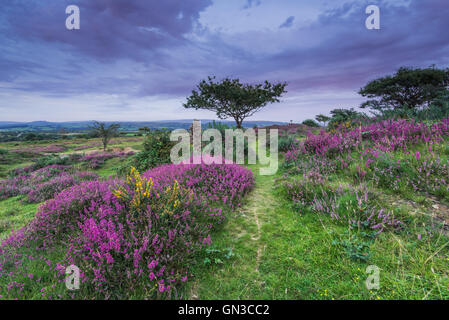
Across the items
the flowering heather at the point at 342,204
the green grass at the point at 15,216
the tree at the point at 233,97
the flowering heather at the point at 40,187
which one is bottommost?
the green grass at the point at 15,216

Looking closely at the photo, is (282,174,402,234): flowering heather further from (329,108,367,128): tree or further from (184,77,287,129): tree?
(184,77,287,129): tree

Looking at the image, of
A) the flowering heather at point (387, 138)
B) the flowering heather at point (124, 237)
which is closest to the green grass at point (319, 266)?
the flowering heather at point (124, 237)

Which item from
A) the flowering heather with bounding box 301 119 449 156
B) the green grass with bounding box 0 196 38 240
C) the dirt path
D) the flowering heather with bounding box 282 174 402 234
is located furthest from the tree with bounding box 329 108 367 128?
the green grass with bounding box 0 196 38 240

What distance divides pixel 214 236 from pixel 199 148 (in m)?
7.03

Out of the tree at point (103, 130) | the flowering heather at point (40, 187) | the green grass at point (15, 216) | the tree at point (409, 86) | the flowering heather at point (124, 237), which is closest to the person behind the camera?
the flowering heather at point (124, 237)

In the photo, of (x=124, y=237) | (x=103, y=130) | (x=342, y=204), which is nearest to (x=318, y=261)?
(x=342, y=204)

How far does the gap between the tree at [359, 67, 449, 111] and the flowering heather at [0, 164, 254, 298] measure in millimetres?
29988

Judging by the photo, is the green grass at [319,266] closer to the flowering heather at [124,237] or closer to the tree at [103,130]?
the flowering heather at [124,237]

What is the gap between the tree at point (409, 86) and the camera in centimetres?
2447

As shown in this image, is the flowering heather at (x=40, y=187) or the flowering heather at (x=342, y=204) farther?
the flowering heather at (x=40, y=187)

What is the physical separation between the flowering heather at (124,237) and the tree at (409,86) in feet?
98.4

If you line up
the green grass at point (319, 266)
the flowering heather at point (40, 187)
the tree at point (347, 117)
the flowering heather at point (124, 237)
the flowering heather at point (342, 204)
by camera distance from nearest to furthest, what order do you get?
the green grass at point (319, 266)
the flowering heather at point (124, 237)
the flowering heather at point (342, 204)
the flowering heather at point (40, 187)
the tree at point (347, 117)

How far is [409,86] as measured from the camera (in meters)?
25.9

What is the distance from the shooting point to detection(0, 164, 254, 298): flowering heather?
2.12 metres
